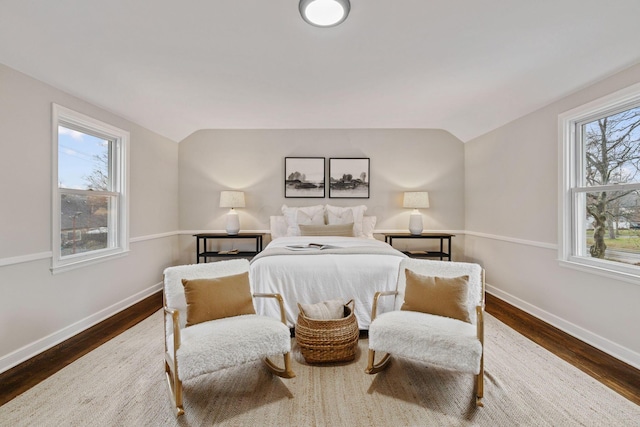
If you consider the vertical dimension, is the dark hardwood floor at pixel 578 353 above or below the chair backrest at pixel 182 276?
below

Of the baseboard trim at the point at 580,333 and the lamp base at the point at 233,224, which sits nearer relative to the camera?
the baseboard trim at the point at 580,333

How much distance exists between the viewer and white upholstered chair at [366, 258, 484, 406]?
1.71m

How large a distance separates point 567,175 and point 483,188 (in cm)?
142

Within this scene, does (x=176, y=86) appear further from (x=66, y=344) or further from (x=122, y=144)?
Answer: (x=66, y=344)

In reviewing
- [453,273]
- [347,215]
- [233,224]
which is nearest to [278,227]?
[233,224]

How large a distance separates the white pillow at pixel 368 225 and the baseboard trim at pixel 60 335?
3212 millimetres

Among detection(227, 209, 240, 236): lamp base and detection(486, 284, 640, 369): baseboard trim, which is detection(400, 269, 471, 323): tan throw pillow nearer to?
detection(486, 284, 640, 369): baseboard trim

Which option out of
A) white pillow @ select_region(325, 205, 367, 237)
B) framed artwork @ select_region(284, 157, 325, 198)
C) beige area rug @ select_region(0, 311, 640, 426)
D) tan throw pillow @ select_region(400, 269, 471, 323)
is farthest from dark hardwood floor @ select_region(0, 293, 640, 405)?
framed artwork @ select_region(284, 157, 325, 198)

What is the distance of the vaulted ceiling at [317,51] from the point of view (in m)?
1.86

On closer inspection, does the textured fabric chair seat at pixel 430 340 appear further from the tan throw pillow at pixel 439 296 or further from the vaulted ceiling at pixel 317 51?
the vaulted ceiling at pixel 317 51

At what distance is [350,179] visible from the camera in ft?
15.7

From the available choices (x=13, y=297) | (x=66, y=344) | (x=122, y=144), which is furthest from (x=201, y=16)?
(x=66, y=344)

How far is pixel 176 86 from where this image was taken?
3.03 metres

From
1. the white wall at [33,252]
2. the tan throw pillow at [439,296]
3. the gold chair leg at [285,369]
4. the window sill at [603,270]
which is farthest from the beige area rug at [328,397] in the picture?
the window sill at [603,270]
